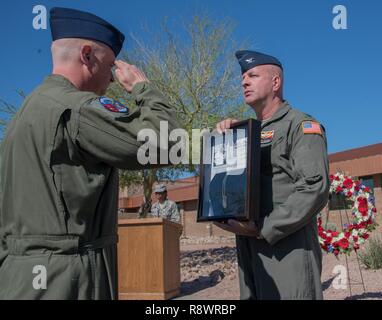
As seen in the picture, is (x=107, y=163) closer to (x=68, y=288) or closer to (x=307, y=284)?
(x=68, y=288)

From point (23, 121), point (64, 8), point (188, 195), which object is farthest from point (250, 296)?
point (188, 195)

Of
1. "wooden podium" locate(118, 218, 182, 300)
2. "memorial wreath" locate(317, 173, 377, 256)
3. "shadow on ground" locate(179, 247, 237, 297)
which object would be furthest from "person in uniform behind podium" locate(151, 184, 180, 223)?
"memorial wreath" locate(317, 173, 377, 256)

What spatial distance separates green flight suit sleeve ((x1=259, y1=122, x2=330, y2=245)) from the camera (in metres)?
2.59

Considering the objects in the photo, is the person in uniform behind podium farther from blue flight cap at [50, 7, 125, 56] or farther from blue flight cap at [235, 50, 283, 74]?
blue flight cap at [50, 7, 125, 56]

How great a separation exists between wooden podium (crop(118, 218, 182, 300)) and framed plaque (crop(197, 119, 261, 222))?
5.39 m

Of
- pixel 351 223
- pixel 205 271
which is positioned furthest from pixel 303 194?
pixel 205 271

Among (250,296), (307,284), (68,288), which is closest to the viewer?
(68,288)

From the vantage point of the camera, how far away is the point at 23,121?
1849 millimetres

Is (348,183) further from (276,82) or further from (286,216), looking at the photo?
(286,216)

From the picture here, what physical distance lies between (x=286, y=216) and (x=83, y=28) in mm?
1439

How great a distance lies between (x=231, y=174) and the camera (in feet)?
8.99

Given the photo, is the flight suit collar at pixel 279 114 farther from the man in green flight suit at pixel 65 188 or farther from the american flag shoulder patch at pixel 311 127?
the man in green flight suit at pixel 65 188

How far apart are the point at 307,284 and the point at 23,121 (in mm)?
1732

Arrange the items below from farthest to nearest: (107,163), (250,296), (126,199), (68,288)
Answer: (126,199) < (250,296) < (107,163) < (68,288)
